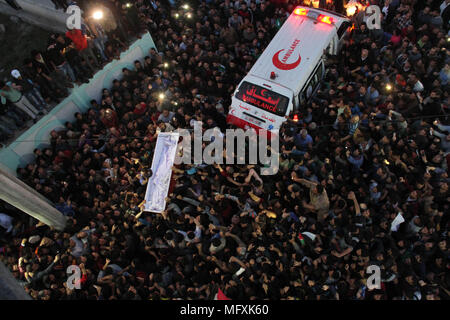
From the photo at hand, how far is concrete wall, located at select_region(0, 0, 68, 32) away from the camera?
523 inches

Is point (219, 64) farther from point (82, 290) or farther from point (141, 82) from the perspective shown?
point (82, 290)

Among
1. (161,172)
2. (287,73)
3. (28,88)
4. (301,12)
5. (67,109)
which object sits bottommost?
(161,172)

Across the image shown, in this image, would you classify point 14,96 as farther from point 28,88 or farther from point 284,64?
point 284,64

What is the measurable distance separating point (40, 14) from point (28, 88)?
5172 mm

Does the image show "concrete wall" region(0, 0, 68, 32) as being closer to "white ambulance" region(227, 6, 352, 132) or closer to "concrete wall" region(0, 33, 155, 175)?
"concrete wall" region(0, 33, 155, 175)

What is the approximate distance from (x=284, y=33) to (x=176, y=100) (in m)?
3.83

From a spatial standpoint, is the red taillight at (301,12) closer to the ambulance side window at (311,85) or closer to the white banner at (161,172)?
the ambulance side window at (311,85)

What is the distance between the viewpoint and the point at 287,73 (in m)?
9.28

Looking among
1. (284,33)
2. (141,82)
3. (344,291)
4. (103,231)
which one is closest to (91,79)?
(141,82)

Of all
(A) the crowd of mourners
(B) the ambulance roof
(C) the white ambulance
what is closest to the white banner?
(A) the crowd of mourners

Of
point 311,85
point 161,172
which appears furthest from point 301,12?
point 161,172

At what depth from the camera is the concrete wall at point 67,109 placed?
10.2 m

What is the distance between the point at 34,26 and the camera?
13.6 metres

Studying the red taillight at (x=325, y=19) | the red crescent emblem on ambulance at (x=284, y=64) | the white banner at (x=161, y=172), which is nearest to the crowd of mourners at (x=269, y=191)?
the white banner at (x=161, y=172)
